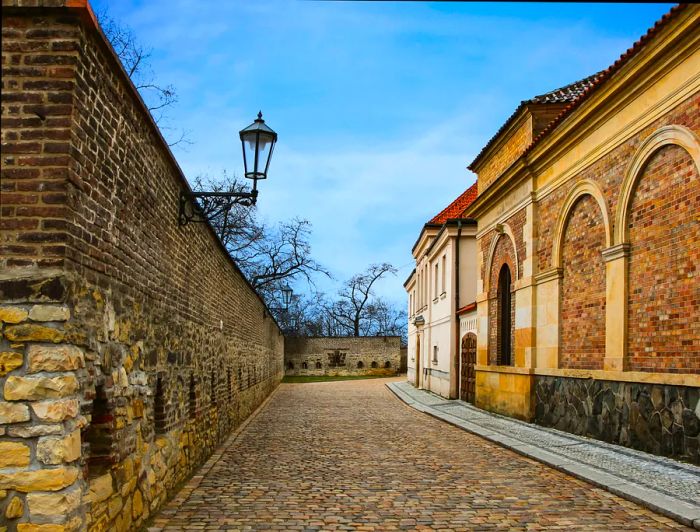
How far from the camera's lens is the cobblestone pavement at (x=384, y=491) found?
257 inches

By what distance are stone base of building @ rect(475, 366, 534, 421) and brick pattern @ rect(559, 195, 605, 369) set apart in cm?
174

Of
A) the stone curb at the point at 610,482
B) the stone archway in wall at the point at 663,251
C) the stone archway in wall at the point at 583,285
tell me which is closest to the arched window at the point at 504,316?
the stone archway in wall at the point at 583,285

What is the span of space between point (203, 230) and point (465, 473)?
5000mm

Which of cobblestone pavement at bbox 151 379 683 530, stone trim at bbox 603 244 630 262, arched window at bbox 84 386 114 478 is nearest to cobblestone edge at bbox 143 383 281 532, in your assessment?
cobblestone pavement at bbox 151 379 683 530

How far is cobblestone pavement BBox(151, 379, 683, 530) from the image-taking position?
6.54 metres

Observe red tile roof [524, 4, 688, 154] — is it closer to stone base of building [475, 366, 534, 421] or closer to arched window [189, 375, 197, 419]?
stone base of building [475, 366, 534, 421]

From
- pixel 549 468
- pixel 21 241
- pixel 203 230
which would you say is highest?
pixel 203 230

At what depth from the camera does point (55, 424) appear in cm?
419

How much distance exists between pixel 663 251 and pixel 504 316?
28.6 ft

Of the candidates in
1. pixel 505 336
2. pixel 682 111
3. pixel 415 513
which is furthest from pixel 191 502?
pixel 505 336

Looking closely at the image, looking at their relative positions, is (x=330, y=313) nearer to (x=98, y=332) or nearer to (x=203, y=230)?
(x=203, y=230)

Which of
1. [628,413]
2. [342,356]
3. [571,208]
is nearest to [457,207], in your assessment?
[571,208]

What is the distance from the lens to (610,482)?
8188mm

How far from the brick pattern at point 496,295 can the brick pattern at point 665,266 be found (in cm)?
630
